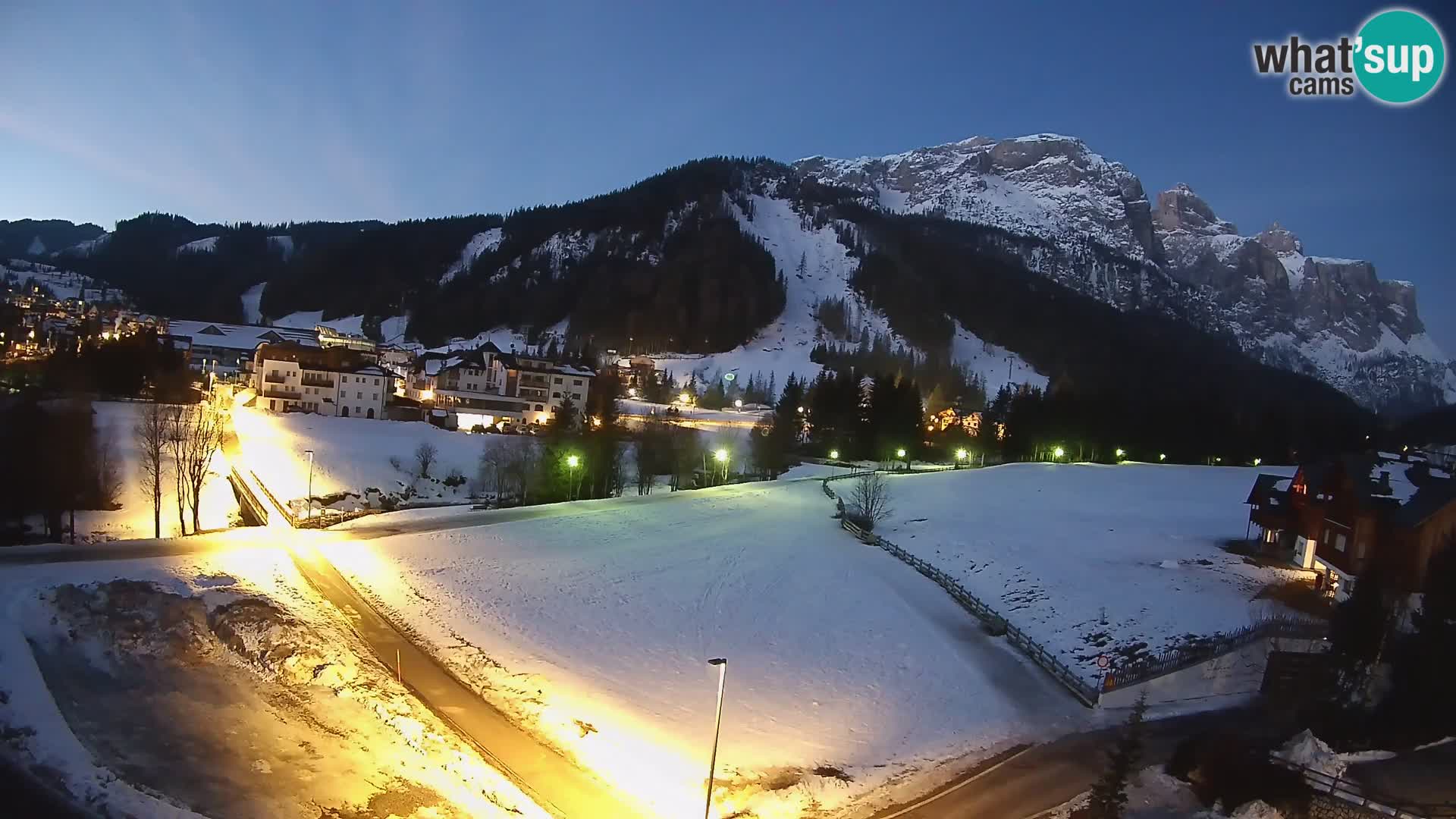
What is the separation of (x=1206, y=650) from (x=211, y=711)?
29.4 meters

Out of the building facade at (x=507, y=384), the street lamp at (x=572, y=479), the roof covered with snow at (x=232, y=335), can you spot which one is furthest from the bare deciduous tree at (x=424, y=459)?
the roof covered with snow at (x=232, y=335)

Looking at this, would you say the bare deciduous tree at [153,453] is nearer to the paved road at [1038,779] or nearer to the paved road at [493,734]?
the paved road at [493,734]

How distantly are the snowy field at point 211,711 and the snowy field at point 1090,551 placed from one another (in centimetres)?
2188

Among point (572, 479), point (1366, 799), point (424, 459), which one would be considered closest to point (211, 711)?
point (1366, 799)

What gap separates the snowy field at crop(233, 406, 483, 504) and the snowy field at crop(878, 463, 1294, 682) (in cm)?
3483

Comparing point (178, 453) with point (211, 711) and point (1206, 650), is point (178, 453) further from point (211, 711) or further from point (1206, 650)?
point (1206, 650)

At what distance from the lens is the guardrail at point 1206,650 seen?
82.8 feet

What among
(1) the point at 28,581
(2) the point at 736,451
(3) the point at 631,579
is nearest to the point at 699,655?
(3) the point at 631,579

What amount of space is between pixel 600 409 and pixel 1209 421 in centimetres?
7064

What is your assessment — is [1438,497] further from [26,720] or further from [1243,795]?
[26,720]

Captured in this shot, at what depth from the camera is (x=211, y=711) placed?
18172 mm

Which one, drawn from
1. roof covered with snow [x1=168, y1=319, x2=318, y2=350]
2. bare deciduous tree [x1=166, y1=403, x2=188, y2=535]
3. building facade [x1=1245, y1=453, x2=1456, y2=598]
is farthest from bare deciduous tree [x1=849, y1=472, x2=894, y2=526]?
roof covered with snow [x1=168, y1=319, x2=318, y2=350]

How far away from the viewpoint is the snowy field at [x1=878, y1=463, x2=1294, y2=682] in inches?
1186

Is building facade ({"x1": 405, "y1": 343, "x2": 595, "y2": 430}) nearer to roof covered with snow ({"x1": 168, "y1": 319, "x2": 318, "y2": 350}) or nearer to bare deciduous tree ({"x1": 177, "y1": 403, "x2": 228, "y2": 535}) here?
bare deciduous tree ({"x1": 177, "y1": 403, "x2": 228, "y2": 535})
